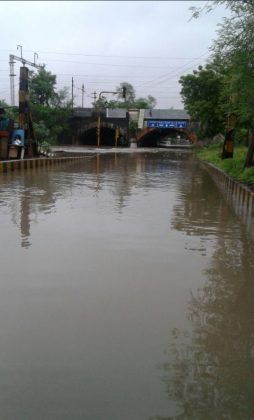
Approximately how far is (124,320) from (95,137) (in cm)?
7317

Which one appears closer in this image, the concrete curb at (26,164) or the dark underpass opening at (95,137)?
the concrete curb at (26,164)

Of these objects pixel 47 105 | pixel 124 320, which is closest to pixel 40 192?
pixel 124 320

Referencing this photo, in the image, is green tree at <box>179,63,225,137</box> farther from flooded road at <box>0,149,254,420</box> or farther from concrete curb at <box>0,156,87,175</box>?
flooded road at <box>0,149,254,420</box>

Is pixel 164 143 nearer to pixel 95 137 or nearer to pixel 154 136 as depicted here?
pixel 154 136

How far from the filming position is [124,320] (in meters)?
4.71

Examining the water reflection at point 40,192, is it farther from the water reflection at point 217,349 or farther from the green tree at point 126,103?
the green tree at point 126,103

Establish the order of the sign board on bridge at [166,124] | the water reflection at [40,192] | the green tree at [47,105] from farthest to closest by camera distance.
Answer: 1. the sign board on bridge at [166,124]
2. the green tree at [47,105]
3. the water reflection at [40,192]

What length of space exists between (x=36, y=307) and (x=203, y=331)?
1785 mm

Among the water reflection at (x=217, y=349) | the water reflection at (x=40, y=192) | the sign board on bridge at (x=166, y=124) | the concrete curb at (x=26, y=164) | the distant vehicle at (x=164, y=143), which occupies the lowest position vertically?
the water reflection at (x=217, y=349)

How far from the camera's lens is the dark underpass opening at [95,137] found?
237 ft

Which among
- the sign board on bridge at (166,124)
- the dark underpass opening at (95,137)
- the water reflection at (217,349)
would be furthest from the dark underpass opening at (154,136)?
the water reflection at (217,349)

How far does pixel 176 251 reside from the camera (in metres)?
7.57

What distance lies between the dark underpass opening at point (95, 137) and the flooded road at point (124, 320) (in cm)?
6369

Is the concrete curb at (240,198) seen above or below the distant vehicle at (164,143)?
below
